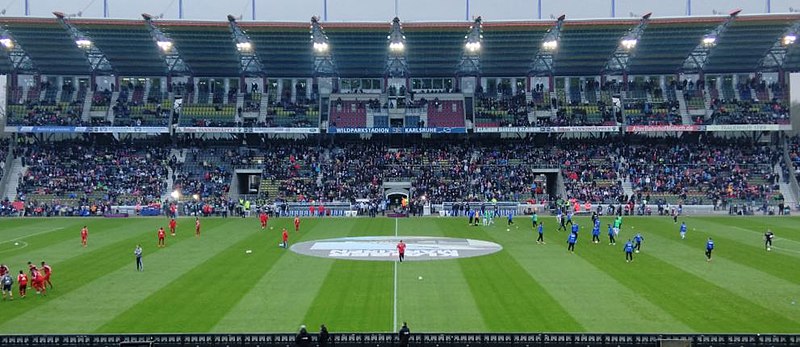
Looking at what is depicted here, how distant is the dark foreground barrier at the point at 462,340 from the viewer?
14.6 m

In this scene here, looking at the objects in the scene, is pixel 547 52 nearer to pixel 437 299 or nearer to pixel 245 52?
pixel 245 52

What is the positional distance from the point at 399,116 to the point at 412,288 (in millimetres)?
48306

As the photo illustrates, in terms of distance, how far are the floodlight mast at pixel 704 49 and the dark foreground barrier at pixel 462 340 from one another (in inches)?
2038

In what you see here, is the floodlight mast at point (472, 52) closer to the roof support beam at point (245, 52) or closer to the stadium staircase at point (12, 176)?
the roof support beam at point (245, 52)

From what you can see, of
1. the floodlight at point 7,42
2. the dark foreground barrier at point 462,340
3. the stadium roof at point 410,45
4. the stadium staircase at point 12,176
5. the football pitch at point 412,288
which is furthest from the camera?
the floodlight at point 7,42

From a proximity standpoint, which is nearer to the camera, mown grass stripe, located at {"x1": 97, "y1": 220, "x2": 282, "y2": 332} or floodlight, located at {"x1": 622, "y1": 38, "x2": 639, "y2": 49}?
mown grass stripe, located at {"x1": 97, "y1": 220, "x2": 282, "y2": 332}

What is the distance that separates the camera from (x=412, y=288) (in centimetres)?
2350

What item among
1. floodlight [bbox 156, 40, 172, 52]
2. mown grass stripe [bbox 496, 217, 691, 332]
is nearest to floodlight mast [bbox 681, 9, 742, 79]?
mown grass stripe [bbox 496, 217, 691, 332]

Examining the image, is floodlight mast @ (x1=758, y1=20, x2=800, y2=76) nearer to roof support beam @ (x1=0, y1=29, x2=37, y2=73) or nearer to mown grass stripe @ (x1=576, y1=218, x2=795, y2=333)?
mown grass stripe @ (x1=576, y1=218, x2=795, y2=333)

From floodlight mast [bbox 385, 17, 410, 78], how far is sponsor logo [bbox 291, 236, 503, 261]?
90.5 feet

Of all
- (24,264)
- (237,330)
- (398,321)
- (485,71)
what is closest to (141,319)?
(237,330)

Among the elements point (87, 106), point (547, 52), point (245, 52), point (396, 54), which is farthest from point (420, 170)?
point (87, 106)

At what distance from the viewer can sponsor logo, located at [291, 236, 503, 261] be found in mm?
31261

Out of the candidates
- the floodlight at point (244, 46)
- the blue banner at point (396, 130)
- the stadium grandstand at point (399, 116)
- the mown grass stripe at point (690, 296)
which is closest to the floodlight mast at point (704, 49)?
the stadium grandstand at point (399, 116)
